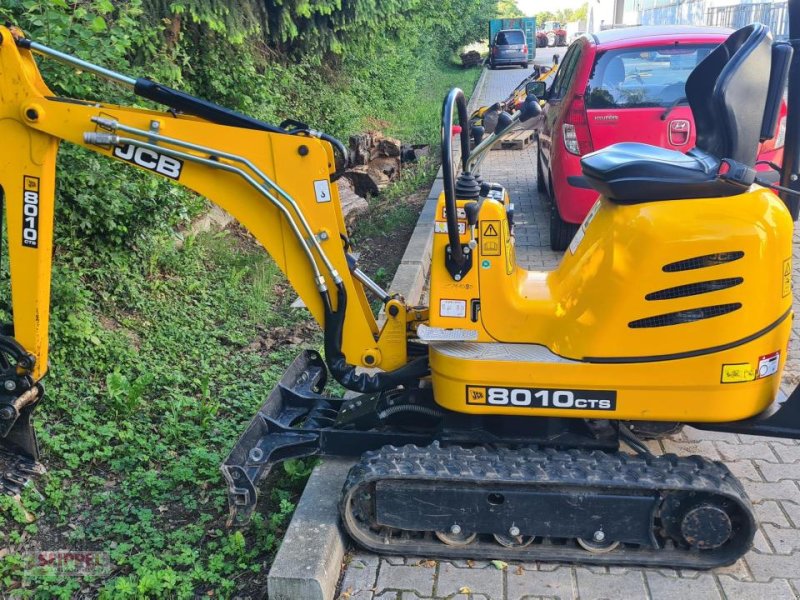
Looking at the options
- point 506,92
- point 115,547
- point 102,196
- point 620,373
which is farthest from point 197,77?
point 506,92

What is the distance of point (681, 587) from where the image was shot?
3338 mm

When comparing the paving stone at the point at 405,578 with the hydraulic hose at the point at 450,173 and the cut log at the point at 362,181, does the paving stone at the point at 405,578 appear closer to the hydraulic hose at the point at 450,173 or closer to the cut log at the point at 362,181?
the hydraulic hose at the point at 450,173

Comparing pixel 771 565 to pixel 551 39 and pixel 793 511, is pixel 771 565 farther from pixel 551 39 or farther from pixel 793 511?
pixel 551 39

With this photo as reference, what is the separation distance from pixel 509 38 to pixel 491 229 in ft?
111

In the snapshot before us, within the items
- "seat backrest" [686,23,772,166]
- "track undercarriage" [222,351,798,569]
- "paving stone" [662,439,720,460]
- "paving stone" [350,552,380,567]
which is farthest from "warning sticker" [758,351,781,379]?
"paving stone" [350,552,380,567]

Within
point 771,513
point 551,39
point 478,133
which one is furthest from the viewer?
point 551,39

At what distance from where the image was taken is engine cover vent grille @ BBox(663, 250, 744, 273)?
3.20 m

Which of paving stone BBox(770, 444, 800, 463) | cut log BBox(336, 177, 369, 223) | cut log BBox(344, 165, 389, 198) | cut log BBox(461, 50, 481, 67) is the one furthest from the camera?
cut log BBox(461, 50, 481, 67)

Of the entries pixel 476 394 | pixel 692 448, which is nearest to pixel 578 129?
pixel 692 448

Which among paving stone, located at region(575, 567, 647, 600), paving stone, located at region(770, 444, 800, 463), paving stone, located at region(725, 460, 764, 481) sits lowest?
paving stone, located at region(770, 444, 800, 463)

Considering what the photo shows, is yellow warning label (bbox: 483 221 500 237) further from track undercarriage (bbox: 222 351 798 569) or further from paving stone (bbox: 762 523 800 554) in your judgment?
paving stone (bbox: 762 523 800 554)

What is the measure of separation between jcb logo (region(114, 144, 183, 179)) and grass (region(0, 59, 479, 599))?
1645mm

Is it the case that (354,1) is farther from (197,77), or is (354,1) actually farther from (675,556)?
(675,556)

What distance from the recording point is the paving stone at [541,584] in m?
3.31
